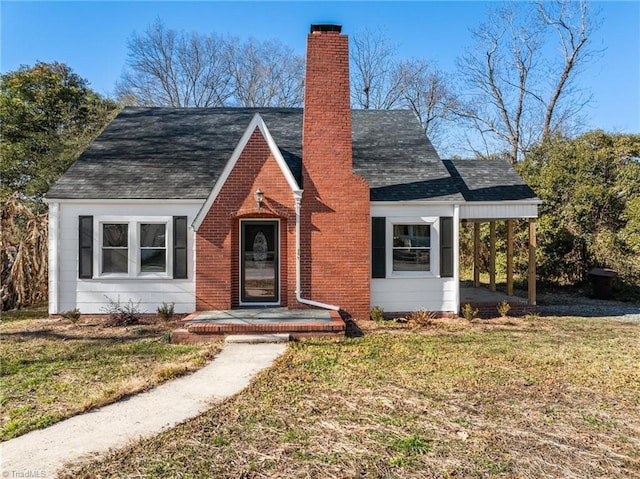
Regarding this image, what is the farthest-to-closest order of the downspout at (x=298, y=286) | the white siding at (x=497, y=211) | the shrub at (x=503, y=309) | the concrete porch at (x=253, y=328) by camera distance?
the white siding at (x=497, y=211) → the shrub at (x=503, y=309) → the downspout at (x=298, y=286) → the concrete porch at (x=253, y=328)

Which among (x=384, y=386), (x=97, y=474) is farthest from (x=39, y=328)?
(x=384, y=386)

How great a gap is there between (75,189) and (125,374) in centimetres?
614

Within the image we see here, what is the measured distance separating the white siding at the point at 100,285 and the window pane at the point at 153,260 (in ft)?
0.94

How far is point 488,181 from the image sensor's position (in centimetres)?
1234

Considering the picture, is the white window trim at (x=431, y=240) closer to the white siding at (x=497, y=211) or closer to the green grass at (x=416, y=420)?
the white siding at (x=497, y=211)

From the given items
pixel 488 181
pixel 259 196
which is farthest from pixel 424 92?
pixel 259 196

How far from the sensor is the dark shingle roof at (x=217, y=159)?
10562mm

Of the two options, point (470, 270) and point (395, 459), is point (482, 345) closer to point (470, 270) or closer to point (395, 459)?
point (395, 459)

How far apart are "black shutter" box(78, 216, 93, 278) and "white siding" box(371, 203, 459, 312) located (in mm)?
6883

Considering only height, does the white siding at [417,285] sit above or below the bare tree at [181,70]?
below

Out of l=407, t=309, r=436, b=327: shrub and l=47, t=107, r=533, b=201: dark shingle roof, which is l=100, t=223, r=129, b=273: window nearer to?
l=47, t=107, r=533, b=201: dark shingle roof

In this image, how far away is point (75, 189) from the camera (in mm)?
10352

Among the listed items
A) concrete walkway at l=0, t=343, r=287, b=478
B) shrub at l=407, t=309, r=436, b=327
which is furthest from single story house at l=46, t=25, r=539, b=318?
concrete walkway at l=0, t=343, r=287, b=478

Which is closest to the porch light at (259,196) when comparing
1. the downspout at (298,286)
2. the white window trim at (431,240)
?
the downspout at (298,286)
